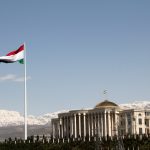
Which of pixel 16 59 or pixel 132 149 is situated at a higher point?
pixel 16 59

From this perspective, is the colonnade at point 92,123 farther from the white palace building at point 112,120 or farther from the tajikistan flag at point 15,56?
the tajikistan flag at point 15,56

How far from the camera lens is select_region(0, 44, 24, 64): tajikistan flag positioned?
330 ft

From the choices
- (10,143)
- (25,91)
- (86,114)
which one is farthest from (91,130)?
(25,91)

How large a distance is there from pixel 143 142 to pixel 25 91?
A: 3652 centimetres

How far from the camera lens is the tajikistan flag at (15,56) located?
330 feet

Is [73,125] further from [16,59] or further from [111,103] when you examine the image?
[16,59]

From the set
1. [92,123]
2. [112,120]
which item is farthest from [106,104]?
[92,123]

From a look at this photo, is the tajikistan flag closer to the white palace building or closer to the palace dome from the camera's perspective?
the white palace building

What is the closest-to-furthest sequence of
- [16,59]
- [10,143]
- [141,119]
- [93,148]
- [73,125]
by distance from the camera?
[16,59] < [93,148] < [10,143] < [141,119] < [73,125]

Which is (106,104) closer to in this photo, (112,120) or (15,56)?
(112,120)

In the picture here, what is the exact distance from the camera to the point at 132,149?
12400 cm

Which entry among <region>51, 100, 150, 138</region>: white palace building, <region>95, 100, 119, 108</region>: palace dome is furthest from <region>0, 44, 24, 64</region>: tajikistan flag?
<region>95, 100, 119, 108</region>: palace dome

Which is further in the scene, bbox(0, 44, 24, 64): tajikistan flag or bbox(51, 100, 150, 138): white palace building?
bbox(51, 100, 150, 138): white palace building

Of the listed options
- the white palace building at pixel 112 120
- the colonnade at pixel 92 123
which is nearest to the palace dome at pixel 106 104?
the white palace building at pixel 112 120
